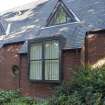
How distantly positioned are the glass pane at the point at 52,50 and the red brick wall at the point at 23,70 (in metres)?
0.59

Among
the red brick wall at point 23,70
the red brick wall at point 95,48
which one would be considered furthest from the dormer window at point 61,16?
the red brick wall at point 95,48

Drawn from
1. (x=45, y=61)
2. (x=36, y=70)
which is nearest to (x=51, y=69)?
(x=45, y=61)

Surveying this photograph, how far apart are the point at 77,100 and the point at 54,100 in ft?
4.32

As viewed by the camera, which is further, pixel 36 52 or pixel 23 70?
pixel 23 70

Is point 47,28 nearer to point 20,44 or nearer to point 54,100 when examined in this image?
point 20,44

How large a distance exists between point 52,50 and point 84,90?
6021 mm

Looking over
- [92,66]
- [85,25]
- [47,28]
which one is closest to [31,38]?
[47,28]

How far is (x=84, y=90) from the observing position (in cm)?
1407

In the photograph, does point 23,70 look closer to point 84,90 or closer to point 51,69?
point 51,69

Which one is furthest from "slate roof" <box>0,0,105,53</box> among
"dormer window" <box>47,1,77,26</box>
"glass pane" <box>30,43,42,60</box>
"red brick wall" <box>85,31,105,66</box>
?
"glass pane" <box>30,43,42,60</box>

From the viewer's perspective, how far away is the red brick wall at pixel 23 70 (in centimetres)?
1881

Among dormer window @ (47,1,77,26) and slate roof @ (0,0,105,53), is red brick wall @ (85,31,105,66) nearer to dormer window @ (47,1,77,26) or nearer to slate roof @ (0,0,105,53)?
slate roof @ (0,0,105,53)

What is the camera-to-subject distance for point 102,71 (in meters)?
14.9

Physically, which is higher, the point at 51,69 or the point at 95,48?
the point at 95,48
